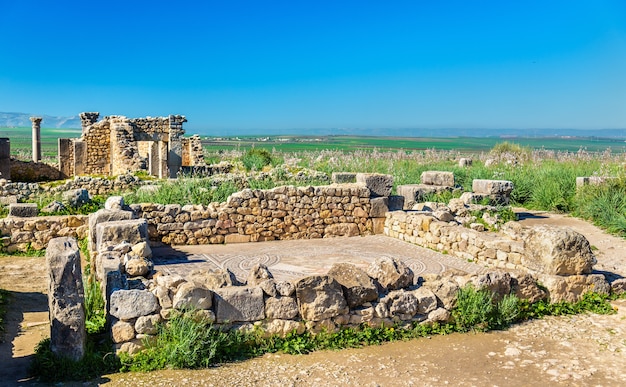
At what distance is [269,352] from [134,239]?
3563 millimetres

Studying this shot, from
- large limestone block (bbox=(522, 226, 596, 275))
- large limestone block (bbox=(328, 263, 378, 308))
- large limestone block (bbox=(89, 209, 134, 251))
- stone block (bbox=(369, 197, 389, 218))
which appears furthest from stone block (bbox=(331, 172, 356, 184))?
large limestone block (bbox=(328, 263, 378, 308))

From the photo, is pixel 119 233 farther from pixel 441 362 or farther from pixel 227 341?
pixel 441 362

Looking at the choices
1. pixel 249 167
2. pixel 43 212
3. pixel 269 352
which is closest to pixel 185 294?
pixel 269 352

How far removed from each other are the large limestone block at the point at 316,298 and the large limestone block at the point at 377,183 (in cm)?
636

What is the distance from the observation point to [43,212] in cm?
1303

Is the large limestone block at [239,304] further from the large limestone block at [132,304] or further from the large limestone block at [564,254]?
the large limestone block at [564,254]

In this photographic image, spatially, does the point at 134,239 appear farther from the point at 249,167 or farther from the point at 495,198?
the point at 249,167

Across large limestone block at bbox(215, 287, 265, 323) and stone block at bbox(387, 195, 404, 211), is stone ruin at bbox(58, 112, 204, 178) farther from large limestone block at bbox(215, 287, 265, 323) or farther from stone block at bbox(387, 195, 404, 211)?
large limestone block at bbox(215, 287, 265, 323)

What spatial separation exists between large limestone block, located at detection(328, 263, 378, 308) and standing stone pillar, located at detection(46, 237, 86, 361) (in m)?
2.79

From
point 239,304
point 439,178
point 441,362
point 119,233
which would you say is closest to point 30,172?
point 439,178

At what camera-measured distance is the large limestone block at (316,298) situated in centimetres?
636

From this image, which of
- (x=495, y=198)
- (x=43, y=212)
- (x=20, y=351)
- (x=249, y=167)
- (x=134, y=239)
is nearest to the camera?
(x=20, y=351)

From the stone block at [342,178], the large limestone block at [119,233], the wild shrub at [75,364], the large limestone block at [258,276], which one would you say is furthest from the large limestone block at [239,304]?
the stone block at [342,178]

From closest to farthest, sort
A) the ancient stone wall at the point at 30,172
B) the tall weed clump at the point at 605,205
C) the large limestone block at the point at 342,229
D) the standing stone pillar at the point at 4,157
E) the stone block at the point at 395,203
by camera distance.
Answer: the large limestone block at the point at 342,229 → the stone block at the point at 395,203 → the tall weed clump at the point at 605,205 → the standing stone pillar at the point at 4,157 → the ancient stone wall at the point at 30,172
